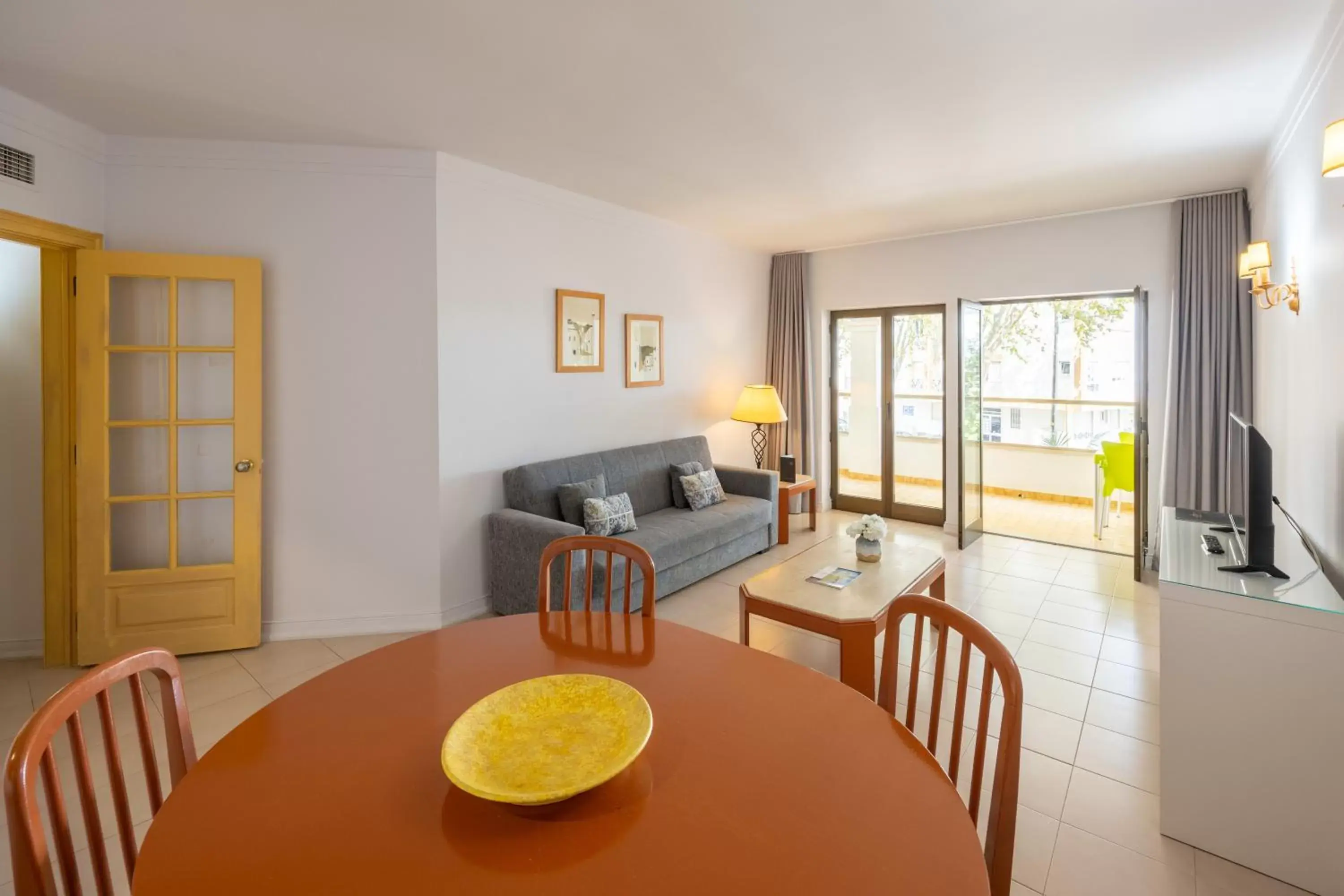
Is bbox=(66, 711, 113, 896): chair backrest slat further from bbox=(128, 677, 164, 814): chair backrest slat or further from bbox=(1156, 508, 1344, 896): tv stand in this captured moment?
bbox=(1156, 508, 1344, 896): tv stand

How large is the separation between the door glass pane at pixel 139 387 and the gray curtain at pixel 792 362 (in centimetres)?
478

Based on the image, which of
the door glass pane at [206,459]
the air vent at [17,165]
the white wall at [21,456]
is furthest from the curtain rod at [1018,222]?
the white wall at [21,456]

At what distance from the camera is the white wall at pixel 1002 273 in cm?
468

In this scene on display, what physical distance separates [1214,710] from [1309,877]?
0.46 m

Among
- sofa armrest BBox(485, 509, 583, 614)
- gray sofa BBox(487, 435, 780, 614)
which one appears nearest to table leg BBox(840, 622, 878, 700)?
gray sofa BBox(487, 435, 780, 614)

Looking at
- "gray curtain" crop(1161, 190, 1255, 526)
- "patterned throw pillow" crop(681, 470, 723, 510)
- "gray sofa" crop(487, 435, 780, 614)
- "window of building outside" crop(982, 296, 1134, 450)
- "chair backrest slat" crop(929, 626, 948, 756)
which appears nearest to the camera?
"chair backrest slat" crop(929, 626, 948, 756)

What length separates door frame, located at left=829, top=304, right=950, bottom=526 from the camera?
571cm

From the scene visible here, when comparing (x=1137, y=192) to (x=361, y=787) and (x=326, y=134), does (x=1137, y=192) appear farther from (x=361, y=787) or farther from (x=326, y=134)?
(x=361, y=787)

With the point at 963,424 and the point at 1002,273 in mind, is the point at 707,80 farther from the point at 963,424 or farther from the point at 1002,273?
the point at 963,424

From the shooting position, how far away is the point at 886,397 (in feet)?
20.0

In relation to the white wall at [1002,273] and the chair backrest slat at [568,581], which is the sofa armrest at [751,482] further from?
the chair backrest slat at [568,581]

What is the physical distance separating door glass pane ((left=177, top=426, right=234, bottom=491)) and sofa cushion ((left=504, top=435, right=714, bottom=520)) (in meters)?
1.46

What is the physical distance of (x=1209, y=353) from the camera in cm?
437

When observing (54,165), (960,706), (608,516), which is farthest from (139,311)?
(960,706)
